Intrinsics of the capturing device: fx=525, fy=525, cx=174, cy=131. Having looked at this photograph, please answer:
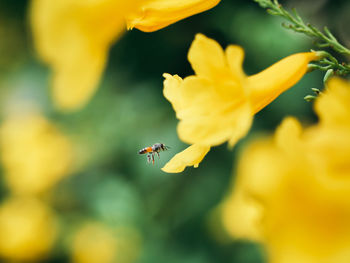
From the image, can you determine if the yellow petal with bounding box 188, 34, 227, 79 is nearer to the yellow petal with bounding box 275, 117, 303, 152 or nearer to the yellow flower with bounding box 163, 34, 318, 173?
the yellow flower with bounding box 163, 34, 318, 173

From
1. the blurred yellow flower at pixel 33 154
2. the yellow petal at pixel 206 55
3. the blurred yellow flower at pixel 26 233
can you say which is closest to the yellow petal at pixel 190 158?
the yellow petal at pixel 206 55

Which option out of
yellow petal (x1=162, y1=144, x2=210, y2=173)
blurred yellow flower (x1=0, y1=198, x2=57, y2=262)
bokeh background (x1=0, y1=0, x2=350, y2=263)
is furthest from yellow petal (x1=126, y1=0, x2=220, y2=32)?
blurred yellow flower (x1=0, y1=198, x2=57, y2=262)

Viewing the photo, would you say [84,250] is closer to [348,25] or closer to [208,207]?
[208,207]

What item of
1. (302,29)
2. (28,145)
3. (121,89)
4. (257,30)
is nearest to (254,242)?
(257,30)

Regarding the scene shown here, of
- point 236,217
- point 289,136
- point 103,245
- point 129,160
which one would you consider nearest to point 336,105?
point 289,136

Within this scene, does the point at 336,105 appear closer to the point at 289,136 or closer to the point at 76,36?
the point at 289,136
